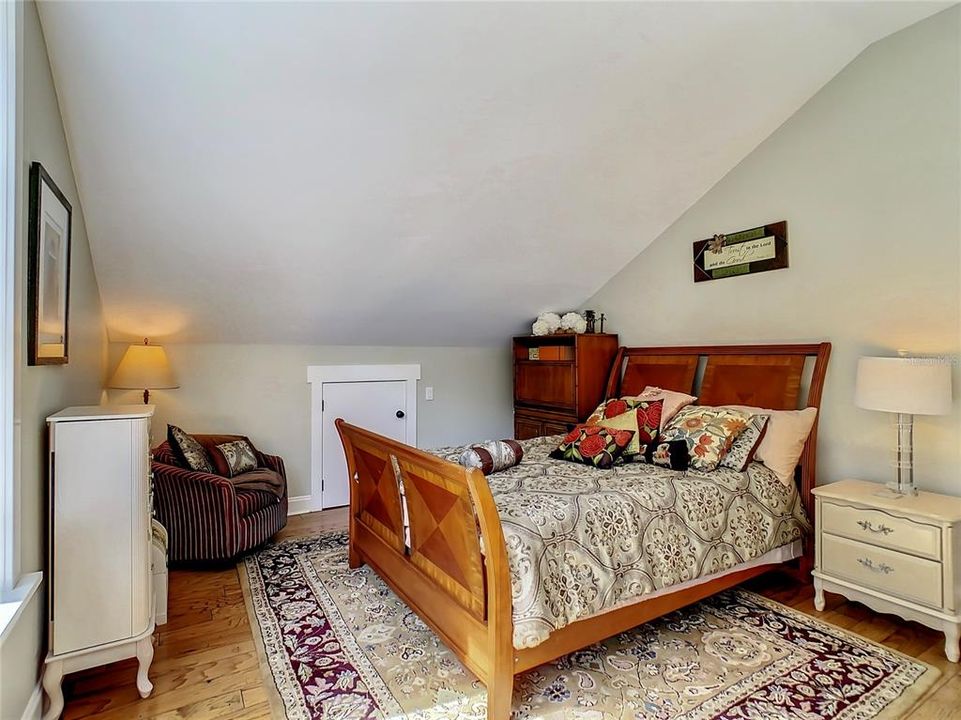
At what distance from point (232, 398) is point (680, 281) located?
3.54 metres

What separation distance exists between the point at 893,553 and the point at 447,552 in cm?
203

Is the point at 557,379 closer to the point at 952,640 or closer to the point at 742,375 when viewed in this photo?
the point at 742,375

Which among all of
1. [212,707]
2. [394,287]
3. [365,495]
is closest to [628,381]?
[394,287]

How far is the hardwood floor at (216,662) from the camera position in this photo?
1896 millimetres

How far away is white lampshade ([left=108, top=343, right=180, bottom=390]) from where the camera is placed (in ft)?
10.9

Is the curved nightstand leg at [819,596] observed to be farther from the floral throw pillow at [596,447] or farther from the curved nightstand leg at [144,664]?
the curved nightstand leg at [144,664]

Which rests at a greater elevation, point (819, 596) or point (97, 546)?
point (97, 546)

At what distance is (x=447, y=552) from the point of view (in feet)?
6.87

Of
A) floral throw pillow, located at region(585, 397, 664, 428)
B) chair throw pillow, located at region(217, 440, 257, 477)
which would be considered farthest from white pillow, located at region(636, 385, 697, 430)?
chair throw pillow, located at region(217, 440, 257, 477)

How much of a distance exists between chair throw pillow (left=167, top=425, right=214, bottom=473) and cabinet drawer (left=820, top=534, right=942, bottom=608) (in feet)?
11.5

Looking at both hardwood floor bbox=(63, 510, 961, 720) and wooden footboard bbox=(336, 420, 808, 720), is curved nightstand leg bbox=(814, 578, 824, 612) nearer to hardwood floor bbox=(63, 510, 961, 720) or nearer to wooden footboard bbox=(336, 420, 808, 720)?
hardwood floor bbox=(63, 510, 961, 720)

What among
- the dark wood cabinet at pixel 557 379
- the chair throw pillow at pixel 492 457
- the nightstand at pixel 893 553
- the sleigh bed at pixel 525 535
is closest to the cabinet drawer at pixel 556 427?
the dark wood cabinet at pixel 557 379

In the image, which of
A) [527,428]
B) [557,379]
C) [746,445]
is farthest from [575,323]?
[746,445]

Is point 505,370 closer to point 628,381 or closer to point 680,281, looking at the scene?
point 628,381
